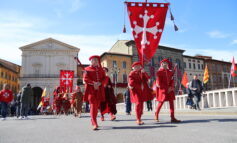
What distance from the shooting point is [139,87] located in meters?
6.66

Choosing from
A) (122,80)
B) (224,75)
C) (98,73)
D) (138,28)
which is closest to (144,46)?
(138,28)

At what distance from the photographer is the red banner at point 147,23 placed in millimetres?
8336

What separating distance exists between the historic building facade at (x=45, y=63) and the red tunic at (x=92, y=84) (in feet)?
159

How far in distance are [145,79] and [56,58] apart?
5245 cm

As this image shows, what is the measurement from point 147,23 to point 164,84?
2.67m

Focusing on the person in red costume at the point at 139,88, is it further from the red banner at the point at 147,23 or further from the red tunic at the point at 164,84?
the red banner at the point at 147,23

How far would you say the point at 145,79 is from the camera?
6797 millimetres

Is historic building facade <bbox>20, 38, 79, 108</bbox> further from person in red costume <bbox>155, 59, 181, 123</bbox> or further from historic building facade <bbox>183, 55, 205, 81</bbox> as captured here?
person in red costume <bbox>155, 59, 181, 123</bbox>

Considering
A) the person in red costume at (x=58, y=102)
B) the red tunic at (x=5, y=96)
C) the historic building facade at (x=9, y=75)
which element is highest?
the historic building facade at (x=9, y=75)

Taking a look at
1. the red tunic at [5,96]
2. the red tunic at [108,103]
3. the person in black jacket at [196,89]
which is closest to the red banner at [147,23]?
the red tunic at [108,103]

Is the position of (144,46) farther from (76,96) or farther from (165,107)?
(165,107)

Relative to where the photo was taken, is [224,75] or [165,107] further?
[224,75]

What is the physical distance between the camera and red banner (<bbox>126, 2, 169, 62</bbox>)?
8336 millimetres

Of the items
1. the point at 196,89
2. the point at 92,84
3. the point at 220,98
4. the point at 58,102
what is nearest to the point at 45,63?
the point at 58,102
